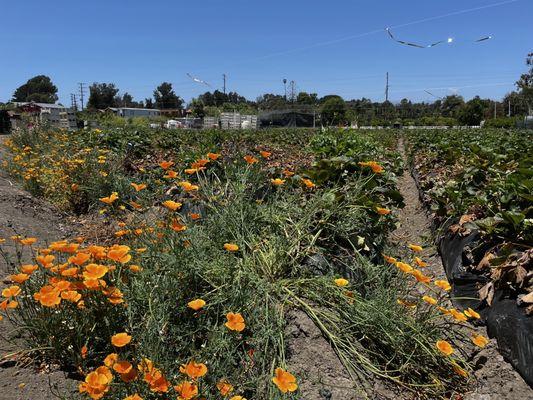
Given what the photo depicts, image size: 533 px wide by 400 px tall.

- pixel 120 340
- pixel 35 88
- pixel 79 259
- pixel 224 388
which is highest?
pixel 35 88

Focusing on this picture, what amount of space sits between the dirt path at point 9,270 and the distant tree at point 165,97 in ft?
362

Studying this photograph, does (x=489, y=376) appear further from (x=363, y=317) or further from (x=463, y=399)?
(x=363, y=317)

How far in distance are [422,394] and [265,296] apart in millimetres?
911

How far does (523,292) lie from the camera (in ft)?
9.41

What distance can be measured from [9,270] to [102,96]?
104 m

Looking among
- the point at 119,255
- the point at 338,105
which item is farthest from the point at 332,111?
the point at 119,255

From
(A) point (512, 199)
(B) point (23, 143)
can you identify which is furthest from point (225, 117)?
(A) point (512, 199)

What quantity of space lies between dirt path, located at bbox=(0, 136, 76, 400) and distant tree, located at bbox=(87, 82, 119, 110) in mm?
88405

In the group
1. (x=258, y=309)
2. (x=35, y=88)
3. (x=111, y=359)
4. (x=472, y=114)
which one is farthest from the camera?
(x=35, y=88)

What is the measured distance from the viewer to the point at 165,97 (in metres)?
114

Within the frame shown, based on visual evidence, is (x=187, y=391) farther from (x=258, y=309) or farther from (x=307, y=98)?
(x=307, y=98)

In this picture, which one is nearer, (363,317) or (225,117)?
(363,317)

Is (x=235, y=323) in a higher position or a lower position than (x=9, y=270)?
lower

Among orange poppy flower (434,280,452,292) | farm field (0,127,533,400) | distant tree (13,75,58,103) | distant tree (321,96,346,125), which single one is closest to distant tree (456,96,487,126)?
distant tree (321,96,346,125)
